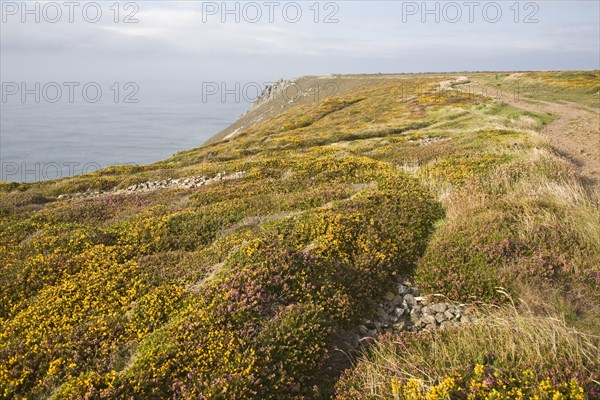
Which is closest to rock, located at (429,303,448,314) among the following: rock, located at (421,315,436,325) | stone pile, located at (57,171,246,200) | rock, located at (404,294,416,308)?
rock, located at (421,315,436,325)

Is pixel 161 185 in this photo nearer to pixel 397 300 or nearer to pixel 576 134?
pixel 397 300

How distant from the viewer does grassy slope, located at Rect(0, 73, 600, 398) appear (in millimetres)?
6930

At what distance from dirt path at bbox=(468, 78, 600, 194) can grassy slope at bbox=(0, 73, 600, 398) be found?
5518 mm

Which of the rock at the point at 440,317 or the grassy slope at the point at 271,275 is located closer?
the grassy slope at the point at 271,275

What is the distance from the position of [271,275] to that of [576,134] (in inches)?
1399

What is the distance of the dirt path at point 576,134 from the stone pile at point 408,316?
11808 mm

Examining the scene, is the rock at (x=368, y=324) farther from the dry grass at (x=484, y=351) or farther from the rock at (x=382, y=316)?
the dry grass at (x=484, y=351)

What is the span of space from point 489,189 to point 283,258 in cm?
1025

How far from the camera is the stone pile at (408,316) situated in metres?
8.80

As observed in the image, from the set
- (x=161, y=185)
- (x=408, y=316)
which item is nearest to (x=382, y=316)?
(x=408, y=316)

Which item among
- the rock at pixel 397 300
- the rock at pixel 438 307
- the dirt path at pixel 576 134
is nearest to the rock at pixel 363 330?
the rock at pixel 397 300

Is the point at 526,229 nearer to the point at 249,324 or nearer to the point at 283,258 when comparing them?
the point at 283,258

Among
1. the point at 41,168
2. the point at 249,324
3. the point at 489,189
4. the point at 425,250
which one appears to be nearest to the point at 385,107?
the point at 489,189

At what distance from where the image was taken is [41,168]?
184 m
